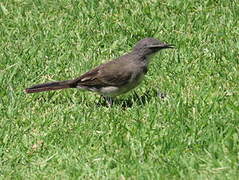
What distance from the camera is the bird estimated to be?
29.8 feet

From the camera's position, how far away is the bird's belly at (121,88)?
9047 millimetres

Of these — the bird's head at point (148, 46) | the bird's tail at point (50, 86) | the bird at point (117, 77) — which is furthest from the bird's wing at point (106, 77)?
the bird's head at point (148, 46)

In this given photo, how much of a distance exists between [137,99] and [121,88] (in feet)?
0.83

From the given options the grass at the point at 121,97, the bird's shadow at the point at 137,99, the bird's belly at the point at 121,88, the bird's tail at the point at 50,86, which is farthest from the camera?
the bird's tail at the point at 50,86

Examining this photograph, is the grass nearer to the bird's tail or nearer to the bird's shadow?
the bird's shadow

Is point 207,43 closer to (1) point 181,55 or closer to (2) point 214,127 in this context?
(1) point 181,55

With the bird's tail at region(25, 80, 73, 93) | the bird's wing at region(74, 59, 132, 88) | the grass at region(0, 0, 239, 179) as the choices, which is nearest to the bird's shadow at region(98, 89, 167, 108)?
the grass at region(0, 0, 239, 179)

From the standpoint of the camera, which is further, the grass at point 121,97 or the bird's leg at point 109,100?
the bird's leg at point 109,100

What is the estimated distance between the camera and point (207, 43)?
10.8 meters

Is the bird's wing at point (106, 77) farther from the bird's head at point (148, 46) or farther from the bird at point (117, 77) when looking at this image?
the bird's head at point (148, 46)

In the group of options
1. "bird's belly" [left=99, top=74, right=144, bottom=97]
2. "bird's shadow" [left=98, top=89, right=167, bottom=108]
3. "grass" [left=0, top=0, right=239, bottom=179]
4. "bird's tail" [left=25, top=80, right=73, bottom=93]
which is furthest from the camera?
"bird's tail" [left=25, top=80, right=73, bottom=93]

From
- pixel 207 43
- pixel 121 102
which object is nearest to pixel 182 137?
pixel 121 102

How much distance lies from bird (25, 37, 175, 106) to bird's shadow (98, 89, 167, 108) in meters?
0.12

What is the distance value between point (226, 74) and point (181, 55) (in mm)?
1134
